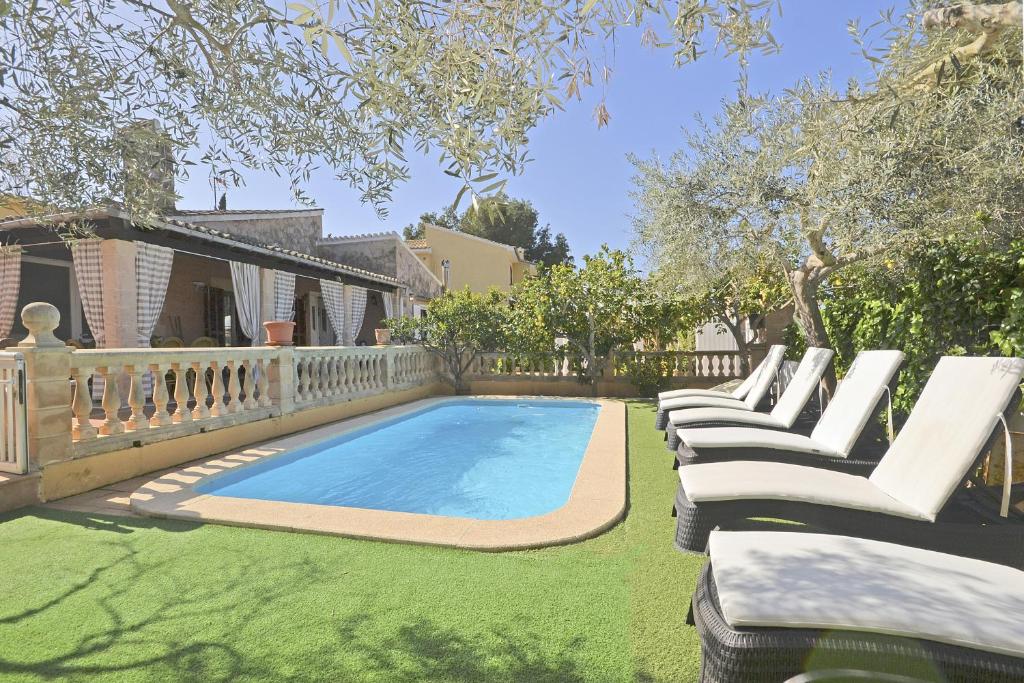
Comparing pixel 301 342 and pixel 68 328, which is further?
pixel 301 342

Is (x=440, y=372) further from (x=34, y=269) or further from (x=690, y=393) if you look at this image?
(x=34, y=269)

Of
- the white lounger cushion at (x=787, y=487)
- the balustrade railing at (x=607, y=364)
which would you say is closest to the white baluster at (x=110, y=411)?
the white lounger cushion at (x=787, y=487)

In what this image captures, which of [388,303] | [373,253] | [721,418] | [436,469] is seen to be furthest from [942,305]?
[373,253]

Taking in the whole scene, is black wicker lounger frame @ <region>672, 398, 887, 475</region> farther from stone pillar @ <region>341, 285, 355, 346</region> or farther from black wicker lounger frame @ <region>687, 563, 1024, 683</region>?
stone pillar @ <region>341, 285, 355, 346</region>

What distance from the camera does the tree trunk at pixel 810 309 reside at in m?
7.35

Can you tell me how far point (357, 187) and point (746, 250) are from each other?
5850mm

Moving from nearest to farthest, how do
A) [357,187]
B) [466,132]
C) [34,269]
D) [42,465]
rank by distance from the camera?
[466,132] → [357,187] → [42,465] → [34,269]

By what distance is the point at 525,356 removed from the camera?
559 inches

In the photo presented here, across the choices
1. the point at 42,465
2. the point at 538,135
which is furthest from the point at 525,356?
the point at 538,135

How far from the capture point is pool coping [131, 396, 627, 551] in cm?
382

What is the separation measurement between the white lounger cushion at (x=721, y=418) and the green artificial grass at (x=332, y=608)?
80.7 inches

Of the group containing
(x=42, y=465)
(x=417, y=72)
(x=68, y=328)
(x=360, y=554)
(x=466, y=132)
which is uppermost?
(x=417, y=72)

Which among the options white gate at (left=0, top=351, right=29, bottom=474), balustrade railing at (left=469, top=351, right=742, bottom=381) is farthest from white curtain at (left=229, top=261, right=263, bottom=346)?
white gate at (left=0, top=351, right=29, bottom=474)

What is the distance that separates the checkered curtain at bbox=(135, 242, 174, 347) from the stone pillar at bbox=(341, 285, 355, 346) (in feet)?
20.9
